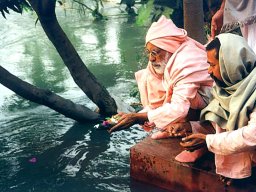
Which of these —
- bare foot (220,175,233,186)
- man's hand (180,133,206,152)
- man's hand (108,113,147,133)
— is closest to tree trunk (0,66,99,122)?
man's hand (108,113,147,133)

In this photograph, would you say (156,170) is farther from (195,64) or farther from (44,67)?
(44,67)

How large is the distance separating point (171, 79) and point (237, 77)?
69cm

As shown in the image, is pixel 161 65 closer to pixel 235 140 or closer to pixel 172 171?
pixel 172 171

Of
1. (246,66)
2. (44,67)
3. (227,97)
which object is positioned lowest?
(44,67)

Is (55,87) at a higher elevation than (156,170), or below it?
below

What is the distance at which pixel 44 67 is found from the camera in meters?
9.65

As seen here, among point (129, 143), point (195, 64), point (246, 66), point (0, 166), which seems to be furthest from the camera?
point (129, 143)

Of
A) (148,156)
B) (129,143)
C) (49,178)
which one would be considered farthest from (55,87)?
(148,156)

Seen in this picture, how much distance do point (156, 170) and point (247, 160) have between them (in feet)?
3.13

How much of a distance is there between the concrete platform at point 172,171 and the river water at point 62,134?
15 cm

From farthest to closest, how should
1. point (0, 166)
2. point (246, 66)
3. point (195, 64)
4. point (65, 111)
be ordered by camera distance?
point (65, 111) < point (0, 166) < point (195, 64) < point (246, 66)

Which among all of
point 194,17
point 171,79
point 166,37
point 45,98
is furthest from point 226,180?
point 45,98

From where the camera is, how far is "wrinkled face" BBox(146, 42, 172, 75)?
12.4ft

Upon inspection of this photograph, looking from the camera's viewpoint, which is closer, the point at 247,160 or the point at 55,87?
the point at 247,160
